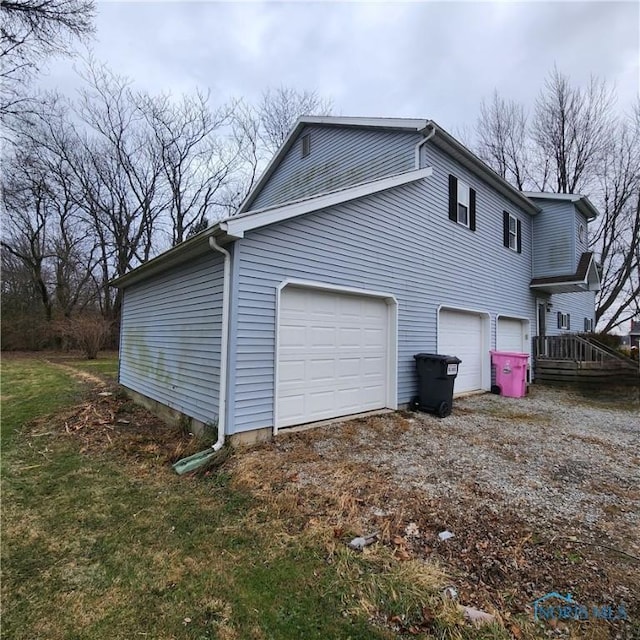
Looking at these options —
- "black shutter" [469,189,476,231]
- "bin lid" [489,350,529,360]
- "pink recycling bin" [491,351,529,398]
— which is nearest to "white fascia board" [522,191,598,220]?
"black shutter" [469,189,476,231]

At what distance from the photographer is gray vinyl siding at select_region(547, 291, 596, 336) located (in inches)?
569

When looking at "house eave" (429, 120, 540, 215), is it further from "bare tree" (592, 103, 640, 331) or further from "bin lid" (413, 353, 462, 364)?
"bare tree" (592, 103, 640, 331)

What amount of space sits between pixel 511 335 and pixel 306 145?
8.81 m

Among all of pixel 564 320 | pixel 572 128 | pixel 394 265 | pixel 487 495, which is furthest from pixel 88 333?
pixel 572 128

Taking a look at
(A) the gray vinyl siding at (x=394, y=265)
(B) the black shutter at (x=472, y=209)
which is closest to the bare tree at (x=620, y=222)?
(A) the gray vinyl siding at (x=394, y=265)

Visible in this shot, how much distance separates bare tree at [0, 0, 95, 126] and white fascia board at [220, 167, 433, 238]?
27.4 ft

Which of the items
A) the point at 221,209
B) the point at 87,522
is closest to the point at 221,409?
the point at 87,522

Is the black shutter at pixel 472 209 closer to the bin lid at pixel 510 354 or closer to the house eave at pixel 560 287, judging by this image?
the bin lid at pixel 510 354

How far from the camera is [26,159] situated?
60.4 ft

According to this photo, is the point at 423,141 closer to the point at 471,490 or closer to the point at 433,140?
the point at 433,140

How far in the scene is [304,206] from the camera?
5.53 m

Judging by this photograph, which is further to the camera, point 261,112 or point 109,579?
point 261,112

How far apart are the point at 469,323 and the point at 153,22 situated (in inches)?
436

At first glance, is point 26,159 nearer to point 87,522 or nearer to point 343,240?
point 343,240
